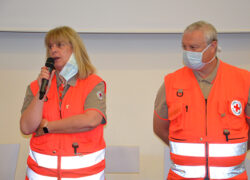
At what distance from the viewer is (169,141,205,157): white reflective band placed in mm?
A: 2018

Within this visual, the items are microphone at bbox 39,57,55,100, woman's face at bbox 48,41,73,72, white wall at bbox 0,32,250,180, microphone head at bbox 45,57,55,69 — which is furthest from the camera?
white wall at bbox 0,32,250,180

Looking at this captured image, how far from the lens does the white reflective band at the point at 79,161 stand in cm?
203

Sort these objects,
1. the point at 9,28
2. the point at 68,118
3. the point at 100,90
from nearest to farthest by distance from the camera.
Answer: the point at 68,118, the point at 100,90, the point at 9,28

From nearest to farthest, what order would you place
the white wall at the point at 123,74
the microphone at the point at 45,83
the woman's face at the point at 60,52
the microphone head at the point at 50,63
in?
the microphone at the point at 45,83
the microphone head at the point at 50,63
the woman's face at the point at 60,52
the white wall at the point at 123,74

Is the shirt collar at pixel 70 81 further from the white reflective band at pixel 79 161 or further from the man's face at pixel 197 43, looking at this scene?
the man's face at pixel 197 43

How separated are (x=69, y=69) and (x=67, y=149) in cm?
58

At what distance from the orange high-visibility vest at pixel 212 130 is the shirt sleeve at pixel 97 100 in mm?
487

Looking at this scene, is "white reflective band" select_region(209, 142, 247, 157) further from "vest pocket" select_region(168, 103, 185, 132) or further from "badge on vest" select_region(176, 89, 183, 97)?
"badge on vest" select_region(176, 89, 183, 97)

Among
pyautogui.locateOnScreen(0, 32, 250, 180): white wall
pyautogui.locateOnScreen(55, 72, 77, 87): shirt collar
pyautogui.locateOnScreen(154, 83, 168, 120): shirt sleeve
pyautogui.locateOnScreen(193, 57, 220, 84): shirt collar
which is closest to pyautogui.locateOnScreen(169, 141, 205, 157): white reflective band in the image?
pyautogui.locateOnScreen(154, 83, 168, 120): shirt sleeve

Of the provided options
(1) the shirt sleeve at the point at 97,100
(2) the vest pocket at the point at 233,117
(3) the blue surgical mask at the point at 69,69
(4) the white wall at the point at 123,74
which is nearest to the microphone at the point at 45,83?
(3) the blue surgical mask at the point at 69,69

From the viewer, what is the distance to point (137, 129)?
356 centimetres

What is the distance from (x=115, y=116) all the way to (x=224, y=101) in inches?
67.5

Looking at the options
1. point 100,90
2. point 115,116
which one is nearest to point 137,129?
point 115,116

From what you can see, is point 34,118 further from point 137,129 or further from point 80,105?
point 137,129
